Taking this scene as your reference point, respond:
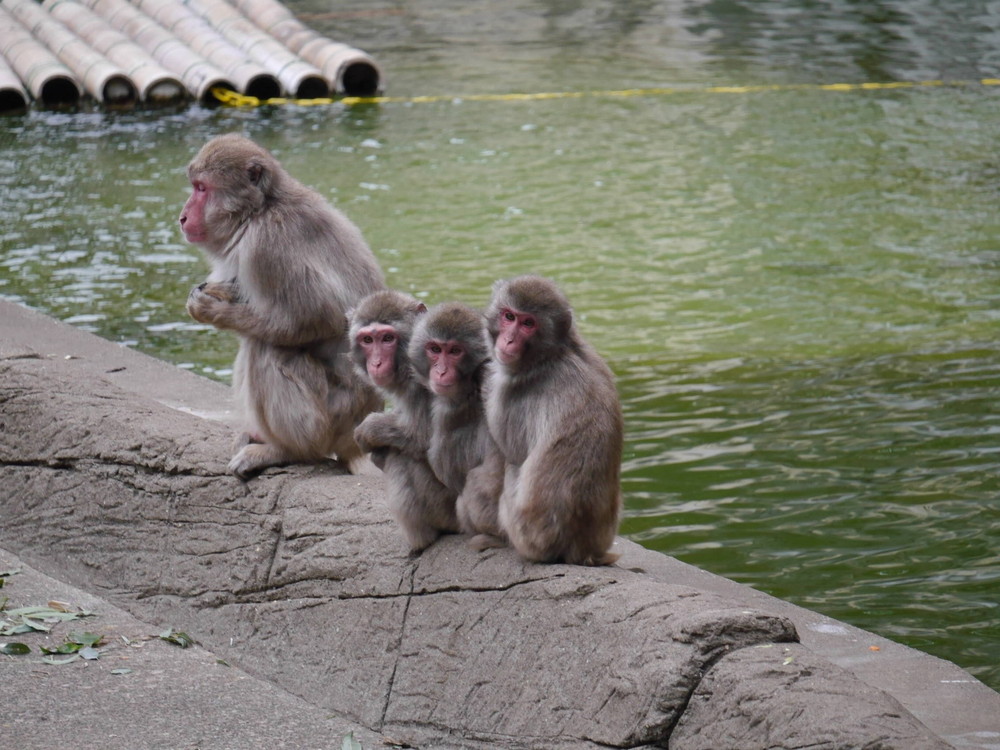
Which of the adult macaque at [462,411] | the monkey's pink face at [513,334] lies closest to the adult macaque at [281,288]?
the adult macaque at [462,411]

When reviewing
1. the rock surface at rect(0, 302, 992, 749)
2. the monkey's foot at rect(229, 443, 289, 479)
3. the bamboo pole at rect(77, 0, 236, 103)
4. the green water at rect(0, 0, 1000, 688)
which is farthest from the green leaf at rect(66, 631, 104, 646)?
the bamboo pole at rect(77, 0, 236, 103)

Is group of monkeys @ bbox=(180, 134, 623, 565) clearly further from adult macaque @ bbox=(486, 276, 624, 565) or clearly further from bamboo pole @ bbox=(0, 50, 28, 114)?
bamboo pole @ bbox=(0, 50, 28, 114)

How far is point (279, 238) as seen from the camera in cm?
493

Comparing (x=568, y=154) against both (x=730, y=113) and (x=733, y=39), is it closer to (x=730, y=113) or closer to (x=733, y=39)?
(x=730, y=113)

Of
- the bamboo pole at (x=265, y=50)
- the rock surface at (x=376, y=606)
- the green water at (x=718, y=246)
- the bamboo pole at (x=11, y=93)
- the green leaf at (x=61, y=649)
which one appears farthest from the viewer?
the bamboo pole at (x=265, y=50)

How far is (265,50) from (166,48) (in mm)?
1182

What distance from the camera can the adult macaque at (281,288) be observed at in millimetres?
4930

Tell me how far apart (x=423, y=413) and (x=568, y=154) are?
10.2m

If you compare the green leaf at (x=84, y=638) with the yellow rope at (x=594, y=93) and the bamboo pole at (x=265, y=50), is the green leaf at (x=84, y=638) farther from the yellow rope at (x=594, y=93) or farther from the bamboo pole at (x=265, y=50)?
the bamboo pole at (x=265, y=50)

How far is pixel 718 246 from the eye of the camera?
11.1 meters

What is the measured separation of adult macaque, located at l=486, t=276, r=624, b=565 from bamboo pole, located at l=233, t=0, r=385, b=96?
1376 centimetres

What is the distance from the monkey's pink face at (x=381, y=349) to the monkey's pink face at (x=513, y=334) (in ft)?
1.41

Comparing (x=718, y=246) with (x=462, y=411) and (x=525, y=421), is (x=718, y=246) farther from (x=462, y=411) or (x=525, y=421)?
(x=525, y=421)

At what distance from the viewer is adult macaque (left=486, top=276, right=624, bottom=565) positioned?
3.90m
